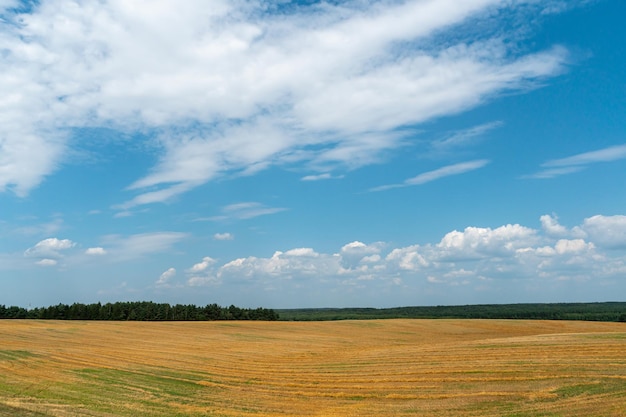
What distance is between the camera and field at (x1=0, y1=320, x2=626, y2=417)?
84.3ft

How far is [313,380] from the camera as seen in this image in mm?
35844

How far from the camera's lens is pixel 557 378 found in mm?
28891

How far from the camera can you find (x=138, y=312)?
403ft

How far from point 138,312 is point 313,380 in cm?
9638

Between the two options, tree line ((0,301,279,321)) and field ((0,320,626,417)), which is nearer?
field ((0,320,626,417))

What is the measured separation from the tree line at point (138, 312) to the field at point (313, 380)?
217 ft

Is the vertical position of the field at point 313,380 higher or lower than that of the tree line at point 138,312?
lower

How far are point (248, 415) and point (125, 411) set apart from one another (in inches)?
234

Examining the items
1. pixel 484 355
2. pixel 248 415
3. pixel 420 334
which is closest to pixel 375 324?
pixel 420 334

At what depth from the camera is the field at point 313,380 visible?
84.3 ft

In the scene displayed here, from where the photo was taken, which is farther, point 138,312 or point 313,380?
point 138,312

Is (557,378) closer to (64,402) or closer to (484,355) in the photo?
(484,355)

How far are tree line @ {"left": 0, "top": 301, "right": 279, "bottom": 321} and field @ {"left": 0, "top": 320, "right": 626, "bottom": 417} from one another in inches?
2606

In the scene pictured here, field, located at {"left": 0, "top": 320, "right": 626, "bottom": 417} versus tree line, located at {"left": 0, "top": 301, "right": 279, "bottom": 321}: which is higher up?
tree line, located at {"left": 0, "top": 301, "right": 279, "bottom": 321}
